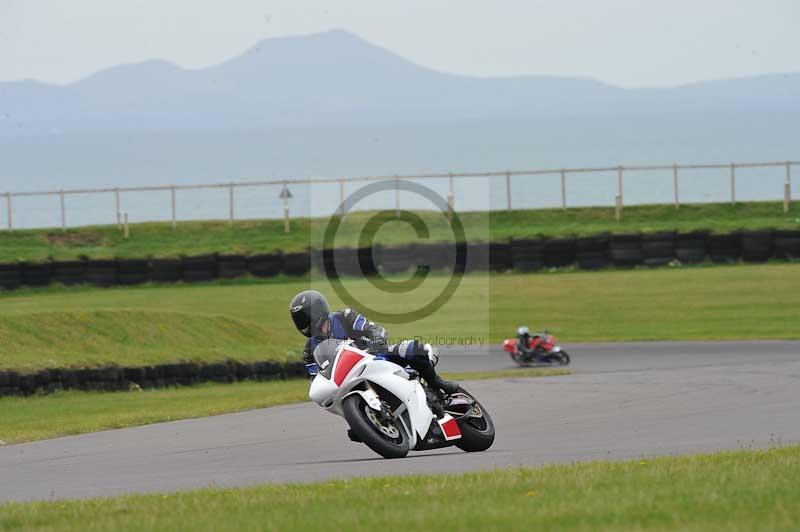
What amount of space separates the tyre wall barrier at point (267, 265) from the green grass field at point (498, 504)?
91.8 feet

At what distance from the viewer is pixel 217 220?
151ft

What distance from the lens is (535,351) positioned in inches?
949

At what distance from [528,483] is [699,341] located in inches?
687

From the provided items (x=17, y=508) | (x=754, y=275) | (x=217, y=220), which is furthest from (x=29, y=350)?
(x=217, y=220)

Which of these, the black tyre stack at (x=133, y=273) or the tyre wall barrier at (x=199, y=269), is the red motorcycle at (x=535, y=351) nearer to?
the tyre wall barrier at (x=199, y=269)

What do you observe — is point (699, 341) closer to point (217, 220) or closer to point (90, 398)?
point (90, 398)

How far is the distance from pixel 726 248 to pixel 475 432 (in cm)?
2576

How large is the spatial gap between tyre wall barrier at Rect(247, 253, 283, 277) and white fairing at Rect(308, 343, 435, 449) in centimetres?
2658

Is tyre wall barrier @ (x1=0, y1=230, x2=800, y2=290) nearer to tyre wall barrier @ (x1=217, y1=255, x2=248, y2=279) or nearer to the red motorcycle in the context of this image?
tyre wall barrier @ (x1=217, y1=255, x2=248, y2=279)

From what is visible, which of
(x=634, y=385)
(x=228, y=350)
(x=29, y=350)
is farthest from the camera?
(x=228, y=350)

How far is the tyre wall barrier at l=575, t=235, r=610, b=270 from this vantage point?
36031 millimetres

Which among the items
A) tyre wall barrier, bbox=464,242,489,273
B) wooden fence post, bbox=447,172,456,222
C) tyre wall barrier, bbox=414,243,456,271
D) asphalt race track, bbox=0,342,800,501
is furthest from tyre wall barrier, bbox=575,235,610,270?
asphalt race track, bbox=0,342,800,501

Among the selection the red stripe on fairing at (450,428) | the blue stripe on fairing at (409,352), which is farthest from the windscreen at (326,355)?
the red stripe on fairing at (450,428)

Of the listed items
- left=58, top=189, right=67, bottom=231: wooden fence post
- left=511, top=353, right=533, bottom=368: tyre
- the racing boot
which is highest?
left=58, top=189, right=67, bottom=231: wooden fence post
